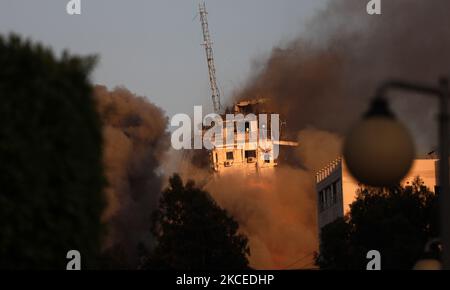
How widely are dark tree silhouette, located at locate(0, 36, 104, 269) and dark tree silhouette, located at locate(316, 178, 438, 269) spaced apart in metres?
63.0

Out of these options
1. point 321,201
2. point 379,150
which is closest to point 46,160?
point 379,150

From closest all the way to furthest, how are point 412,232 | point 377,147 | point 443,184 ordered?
point 377,147 < point 443,184 < point 412,232

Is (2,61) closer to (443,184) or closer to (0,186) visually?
(0,186)

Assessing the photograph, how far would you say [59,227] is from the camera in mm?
37156

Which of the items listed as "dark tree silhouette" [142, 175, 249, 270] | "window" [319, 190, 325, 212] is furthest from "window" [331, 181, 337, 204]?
"dark tree silhouette" [142, 175, 249, 270]

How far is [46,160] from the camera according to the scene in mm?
37469

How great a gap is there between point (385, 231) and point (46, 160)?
71.5 meters

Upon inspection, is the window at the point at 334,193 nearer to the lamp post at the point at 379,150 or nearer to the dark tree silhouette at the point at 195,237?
the dark tree silhouette at the point at 195,237

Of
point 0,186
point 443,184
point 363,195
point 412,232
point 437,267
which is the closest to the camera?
point 443,184

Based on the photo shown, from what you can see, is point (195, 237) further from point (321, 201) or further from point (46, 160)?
point (46, 160)

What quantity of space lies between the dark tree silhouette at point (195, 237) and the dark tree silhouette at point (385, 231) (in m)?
6.81

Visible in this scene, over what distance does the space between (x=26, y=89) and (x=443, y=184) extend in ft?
62.9

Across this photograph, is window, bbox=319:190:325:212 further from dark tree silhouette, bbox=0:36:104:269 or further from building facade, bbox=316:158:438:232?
Answer: dark tree silhouette, bbox=0:36:104:269
